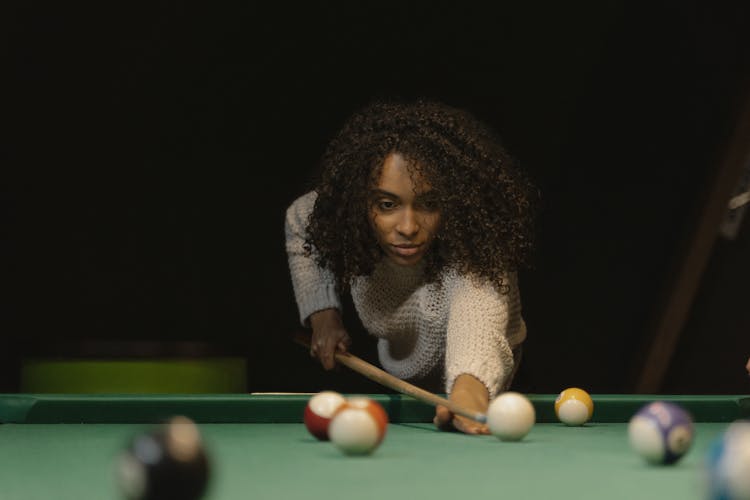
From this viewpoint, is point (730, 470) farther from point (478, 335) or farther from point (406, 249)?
point (406, 249)

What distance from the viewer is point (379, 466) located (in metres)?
1.82

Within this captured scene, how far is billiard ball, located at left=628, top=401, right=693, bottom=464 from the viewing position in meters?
1.78

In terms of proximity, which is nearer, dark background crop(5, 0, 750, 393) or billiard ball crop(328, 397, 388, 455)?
billiard ball crop(328, 397, 388, 455)

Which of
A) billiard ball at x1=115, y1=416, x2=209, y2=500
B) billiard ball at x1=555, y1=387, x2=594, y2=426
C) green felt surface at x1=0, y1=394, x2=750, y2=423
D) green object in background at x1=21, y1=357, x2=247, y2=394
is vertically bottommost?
green object in background at x1=21, y1=357, x2=247, y2=394

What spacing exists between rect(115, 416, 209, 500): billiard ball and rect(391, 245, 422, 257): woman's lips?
184 centimetres

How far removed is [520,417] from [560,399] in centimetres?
52

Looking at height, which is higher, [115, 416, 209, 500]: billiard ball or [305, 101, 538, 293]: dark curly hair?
[305, 101, 538, 293]: dark curly hair

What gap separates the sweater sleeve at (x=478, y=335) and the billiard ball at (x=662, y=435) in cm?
93

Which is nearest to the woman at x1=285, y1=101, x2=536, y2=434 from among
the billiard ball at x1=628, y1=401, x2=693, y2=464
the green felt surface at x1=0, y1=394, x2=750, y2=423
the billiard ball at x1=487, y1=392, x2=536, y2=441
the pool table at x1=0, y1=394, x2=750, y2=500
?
the green felt surface at x1=0, y1=394, x2=750, y2=423

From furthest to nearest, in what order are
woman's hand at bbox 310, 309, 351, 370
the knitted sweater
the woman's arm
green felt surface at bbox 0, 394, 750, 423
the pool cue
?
woman's hand at bbox 310, 309, 351, 370, the knitted sweater, the woman's arm, green felt surface at bbox 0, 394, 750, 423, the pool cue

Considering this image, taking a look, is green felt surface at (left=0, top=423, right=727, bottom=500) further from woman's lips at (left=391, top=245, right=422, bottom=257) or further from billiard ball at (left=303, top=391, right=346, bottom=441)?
woman's lips at (left=391, top=245, right=422, bottom=257)

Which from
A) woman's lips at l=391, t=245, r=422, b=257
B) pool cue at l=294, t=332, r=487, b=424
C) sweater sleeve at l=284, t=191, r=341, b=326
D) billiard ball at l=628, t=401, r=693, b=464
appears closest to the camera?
billiard ball at l=628, t=401, r=693, b=464

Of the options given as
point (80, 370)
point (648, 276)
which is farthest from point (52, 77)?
point (648, 276)

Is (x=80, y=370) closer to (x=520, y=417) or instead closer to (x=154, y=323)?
(x=154, y=323)
